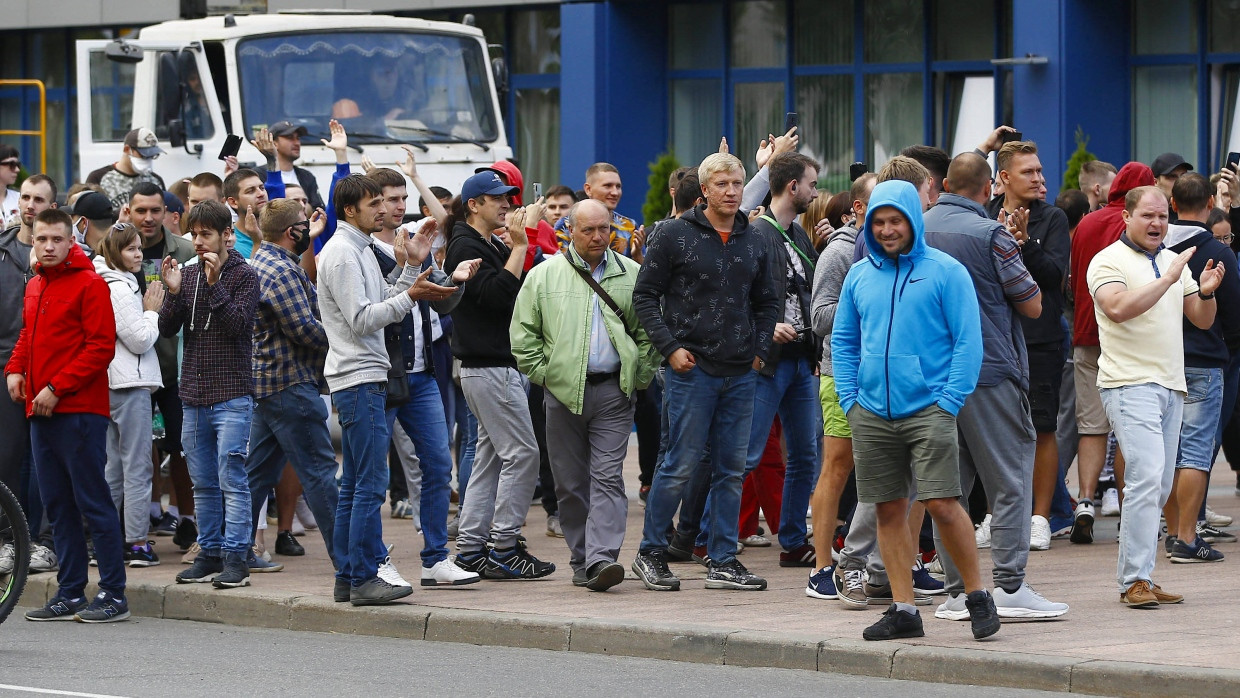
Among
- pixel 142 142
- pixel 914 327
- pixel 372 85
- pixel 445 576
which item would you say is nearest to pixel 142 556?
pixel 445 576

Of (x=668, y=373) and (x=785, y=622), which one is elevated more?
(x=668, y=373)

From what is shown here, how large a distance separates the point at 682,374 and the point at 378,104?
8202mm

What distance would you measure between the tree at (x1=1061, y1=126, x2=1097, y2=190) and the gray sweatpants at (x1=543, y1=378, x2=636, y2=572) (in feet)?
36.5

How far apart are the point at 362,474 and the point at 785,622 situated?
2.17 metres

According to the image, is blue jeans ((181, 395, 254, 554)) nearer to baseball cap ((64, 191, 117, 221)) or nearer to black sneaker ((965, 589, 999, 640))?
baseball cap ((64, 191, 117, 221))

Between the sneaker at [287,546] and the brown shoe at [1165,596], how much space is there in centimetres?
513

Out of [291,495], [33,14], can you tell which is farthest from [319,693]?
[33,14]

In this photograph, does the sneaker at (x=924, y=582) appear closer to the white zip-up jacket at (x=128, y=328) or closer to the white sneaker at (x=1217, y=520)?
the white sneaker at (x=1217, y=520)

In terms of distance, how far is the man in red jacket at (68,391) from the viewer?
30.6 ft

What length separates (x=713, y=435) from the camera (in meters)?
9.57

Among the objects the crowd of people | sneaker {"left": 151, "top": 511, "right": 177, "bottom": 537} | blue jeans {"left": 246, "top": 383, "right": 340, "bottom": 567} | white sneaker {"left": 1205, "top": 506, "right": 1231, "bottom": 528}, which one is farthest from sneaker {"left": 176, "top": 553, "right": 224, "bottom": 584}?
white sneaker {"left": 1205, "top": 506, "right": 1231, "bottom": 528}

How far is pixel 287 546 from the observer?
1145cm

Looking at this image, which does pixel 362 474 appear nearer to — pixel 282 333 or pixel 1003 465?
pixel 282 333

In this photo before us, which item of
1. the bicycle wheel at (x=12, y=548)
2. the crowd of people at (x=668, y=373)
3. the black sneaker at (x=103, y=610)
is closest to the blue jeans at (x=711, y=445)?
the crowd of people at (x=668, y=373)
